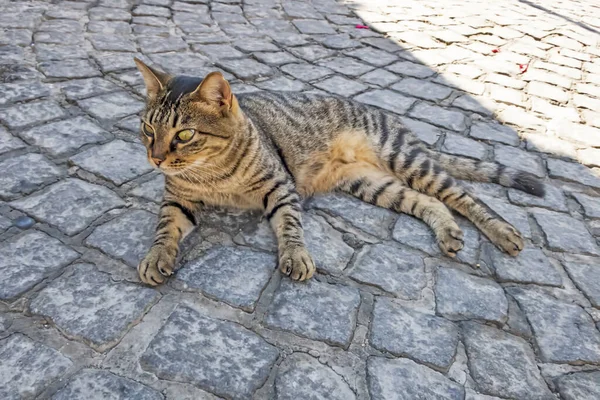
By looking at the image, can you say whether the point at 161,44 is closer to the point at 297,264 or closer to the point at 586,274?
the point at 297,264

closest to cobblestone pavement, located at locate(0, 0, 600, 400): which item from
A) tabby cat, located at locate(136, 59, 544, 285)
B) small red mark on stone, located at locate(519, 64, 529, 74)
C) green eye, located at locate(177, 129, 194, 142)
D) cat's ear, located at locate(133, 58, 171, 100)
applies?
tabby cat, located at locate(136, 59, 544, 285)

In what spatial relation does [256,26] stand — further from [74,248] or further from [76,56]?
[74,248]

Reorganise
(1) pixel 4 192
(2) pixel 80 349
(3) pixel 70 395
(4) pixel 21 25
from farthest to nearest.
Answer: (4) pixel 21 25
(1) pixel 4 192
(2) pixel 80 349
(3) pixel 70 395

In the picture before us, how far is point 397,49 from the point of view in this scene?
600cm

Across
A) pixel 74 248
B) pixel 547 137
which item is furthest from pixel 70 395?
pixel 547 137

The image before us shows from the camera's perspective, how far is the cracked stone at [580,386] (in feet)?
7.12

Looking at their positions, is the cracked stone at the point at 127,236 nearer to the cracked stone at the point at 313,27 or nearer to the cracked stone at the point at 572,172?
the cracked stone at the point at 572,172

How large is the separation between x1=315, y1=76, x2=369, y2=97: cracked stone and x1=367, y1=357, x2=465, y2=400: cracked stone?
10.3 feet

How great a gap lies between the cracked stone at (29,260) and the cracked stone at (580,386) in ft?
8.42

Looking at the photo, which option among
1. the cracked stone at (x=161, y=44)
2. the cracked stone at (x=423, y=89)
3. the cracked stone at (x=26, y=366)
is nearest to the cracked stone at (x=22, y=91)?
the cracked stone at (x=161, y=44)

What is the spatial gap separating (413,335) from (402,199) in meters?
1.23

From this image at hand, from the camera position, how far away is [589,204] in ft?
11.8

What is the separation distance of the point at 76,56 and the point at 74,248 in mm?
2815

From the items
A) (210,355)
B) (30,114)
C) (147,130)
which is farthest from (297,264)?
(30,114)
